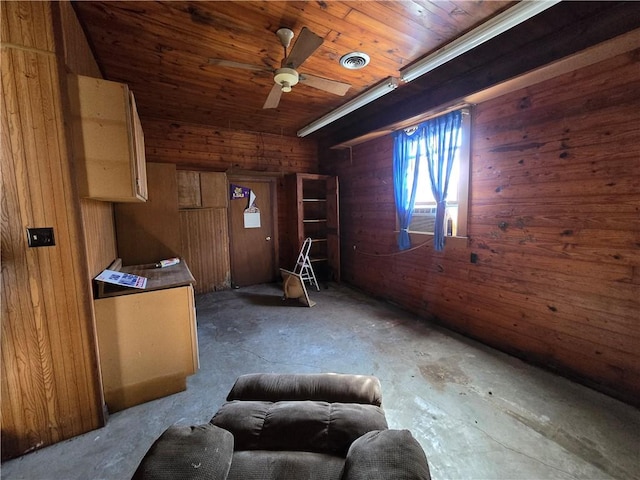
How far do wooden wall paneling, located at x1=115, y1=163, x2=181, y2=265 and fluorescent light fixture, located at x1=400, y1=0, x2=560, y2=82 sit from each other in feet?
9.57

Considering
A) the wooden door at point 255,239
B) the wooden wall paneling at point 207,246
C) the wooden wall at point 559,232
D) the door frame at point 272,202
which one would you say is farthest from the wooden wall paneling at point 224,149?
the wooden wall at point 559,232

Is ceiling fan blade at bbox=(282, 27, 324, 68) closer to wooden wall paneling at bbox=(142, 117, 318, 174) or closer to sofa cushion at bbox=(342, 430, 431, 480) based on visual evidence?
sofa cushion at bbox=(342, 430, 431, 480)

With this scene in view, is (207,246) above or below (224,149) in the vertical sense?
below

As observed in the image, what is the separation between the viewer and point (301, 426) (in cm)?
111

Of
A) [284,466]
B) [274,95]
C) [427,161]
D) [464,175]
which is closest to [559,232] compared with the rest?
[464,175]

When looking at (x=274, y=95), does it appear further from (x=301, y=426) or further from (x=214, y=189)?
(x=301, y=426)

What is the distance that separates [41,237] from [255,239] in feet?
11.8

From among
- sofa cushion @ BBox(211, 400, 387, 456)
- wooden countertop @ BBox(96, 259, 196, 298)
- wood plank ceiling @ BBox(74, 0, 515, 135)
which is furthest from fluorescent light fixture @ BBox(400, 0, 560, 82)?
wooden countertop @ BBox(96, 259, 196, 298)

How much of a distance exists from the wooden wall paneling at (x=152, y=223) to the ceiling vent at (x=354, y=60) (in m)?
2.28

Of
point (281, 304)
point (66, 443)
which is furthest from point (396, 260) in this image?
point (66, 443)

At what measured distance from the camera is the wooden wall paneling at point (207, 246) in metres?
4.48

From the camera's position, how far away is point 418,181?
11.6 ft

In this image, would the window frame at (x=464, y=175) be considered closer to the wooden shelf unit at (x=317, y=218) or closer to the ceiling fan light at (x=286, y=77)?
the ceiling fan light at (x=286, y=77)

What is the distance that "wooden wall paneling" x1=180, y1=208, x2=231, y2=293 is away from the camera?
4480mm
